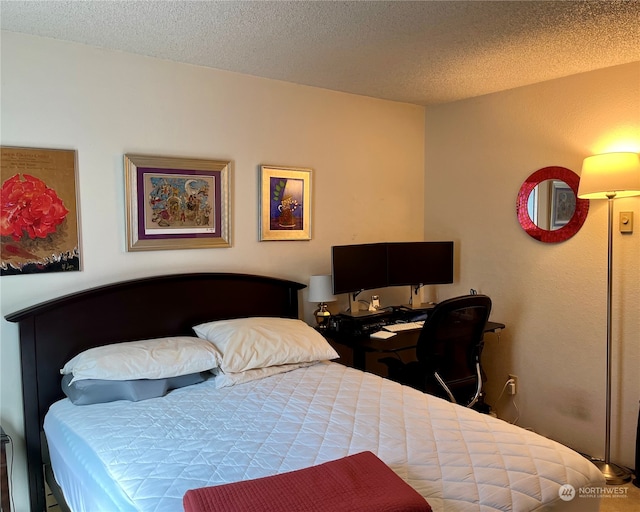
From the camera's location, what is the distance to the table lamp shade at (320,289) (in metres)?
3.37

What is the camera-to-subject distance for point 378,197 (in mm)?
3867


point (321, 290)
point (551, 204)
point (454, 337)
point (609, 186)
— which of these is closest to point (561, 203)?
point (551, 204)

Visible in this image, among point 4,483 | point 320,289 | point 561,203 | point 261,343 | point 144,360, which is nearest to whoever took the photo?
point 4,483

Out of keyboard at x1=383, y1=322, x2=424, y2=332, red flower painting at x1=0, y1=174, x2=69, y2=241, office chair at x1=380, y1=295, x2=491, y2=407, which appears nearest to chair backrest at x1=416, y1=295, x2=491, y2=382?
office chair at x1=380, y1=295, x2=491, y2=407

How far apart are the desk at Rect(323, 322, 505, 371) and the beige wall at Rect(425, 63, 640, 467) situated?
53 centimetres

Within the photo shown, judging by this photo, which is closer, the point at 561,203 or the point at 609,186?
the point at 609,186

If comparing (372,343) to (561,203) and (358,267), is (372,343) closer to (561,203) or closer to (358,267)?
(358,267)

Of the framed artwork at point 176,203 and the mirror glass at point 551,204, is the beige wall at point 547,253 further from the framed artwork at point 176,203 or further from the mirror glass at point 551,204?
the framed artwork at point 176,203

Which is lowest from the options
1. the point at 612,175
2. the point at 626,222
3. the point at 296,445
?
the point at 296,445

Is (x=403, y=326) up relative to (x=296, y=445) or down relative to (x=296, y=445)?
up

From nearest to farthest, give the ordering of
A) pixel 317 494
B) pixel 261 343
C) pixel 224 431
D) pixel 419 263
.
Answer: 1. pixel 317 494
2. pixel 224 431
3. pixel 261 343
4. pixel 419 263

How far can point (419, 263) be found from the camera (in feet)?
12.3

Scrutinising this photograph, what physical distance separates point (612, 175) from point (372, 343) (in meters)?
1.63

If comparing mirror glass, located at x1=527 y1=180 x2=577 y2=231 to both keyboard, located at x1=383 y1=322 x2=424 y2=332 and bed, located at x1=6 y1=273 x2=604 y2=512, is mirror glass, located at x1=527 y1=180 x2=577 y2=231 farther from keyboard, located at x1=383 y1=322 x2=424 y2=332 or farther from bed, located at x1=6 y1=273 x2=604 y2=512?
bed, located at x1=6 y1=273 x2=604 y2=512
